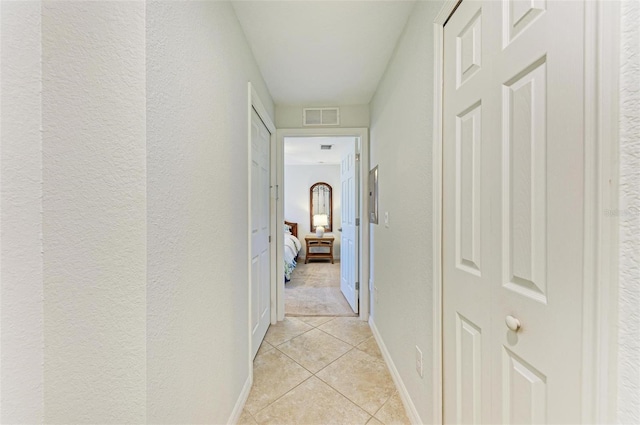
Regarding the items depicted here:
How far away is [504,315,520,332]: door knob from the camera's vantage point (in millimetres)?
687

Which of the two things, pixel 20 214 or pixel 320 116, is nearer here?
pixel 20 214

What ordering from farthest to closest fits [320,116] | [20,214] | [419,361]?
[320,116] < [419,361] < [20,214]

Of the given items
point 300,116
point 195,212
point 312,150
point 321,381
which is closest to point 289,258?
point 312,150

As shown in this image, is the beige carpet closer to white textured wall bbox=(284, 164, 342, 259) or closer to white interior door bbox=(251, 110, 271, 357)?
white interior door bbox=(251, 110, 271, 357)

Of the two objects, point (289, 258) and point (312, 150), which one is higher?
point (312, 150)

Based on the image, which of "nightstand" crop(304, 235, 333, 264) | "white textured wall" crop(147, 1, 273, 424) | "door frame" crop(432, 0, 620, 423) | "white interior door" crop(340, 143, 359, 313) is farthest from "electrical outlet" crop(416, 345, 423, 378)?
"nightstand" crop(304, 235, 333, 264)

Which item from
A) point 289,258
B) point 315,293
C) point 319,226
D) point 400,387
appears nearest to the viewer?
point 400,387

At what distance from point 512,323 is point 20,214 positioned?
1262 millimetres

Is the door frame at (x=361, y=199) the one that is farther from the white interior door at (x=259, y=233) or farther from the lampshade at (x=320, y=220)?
the lampshade at (x=320, y=220)

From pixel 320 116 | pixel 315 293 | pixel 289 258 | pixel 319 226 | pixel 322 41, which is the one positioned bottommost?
pixel 315 293

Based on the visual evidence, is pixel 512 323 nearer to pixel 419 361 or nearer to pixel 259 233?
pixel 419 361

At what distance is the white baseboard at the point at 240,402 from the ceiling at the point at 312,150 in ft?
9.77

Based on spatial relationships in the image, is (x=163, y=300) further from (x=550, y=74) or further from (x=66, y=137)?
(x=550, y=74)

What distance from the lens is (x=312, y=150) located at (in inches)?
189
